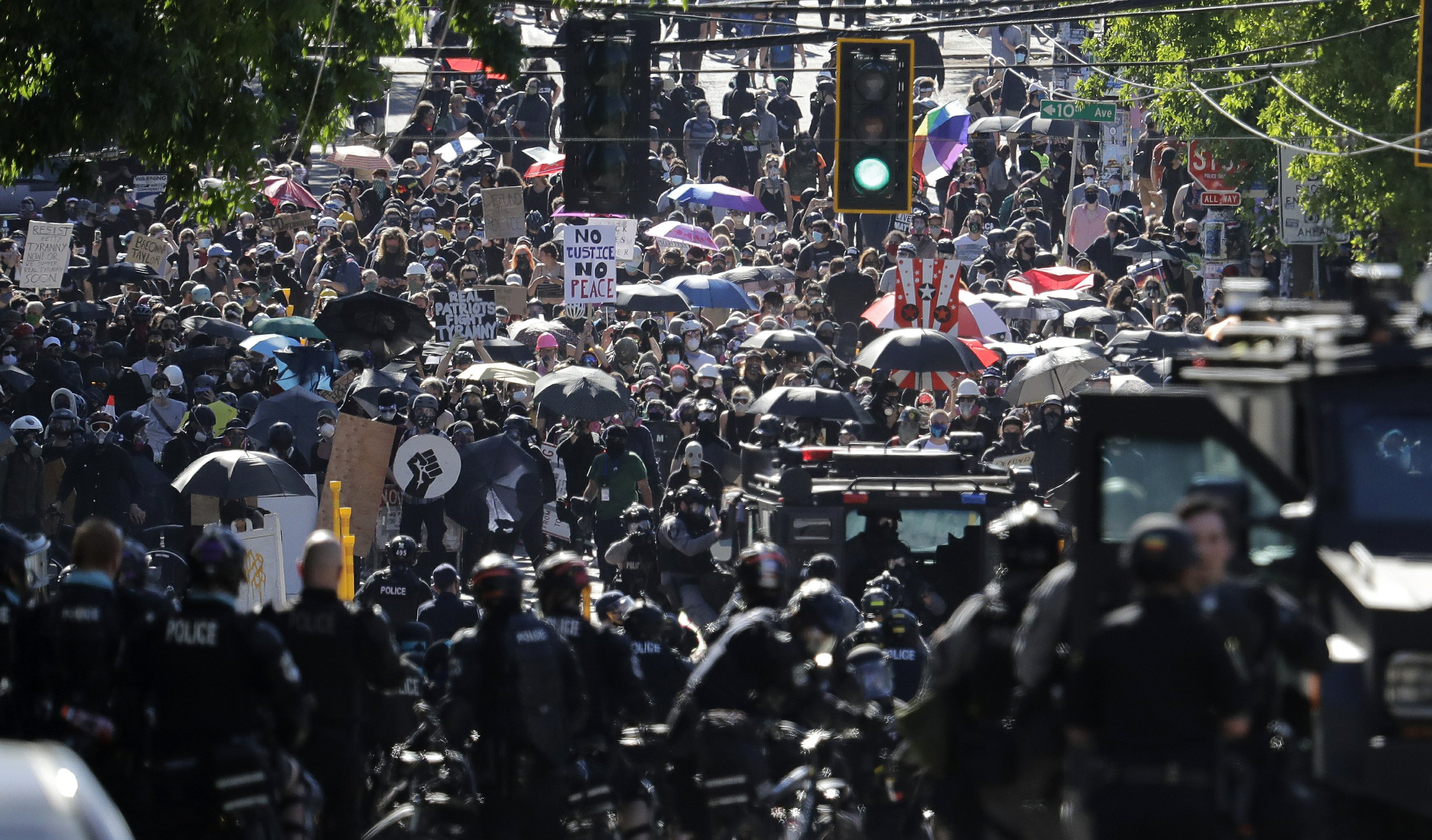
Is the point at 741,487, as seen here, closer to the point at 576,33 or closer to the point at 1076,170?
the point at 576,33

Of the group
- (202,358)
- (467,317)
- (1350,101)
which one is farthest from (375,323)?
(1350,101)

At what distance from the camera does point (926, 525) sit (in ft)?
53.8

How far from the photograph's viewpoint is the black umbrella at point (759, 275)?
29.0 m

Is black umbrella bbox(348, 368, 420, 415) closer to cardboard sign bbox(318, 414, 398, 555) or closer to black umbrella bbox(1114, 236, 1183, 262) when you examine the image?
cardboard sign bbox(318, 414, 398, 555)

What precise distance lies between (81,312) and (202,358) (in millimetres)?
2801

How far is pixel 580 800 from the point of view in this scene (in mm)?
10094

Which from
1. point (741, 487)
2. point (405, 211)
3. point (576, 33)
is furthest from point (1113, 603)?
point (405, 211)

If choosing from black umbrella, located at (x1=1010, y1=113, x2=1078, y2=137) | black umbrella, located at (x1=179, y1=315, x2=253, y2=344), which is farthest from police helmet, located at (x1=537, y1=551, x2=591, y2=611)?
black umbrella, located at (x1=1010, y1=113, x2=1078, y2=137)

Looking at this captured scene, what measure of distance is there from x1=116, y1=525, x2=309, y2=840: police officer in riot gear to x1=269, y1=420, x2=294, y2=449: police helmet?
1014 cm

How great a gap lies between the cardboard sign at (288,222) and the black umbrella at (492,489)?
11947 millimetres

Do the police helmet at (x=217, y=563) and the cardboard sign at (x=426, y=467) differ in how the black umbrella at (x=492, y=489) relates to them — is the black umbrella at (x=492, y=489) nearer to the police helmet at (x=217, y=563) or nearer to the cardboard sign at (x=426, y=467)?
the cardboard sign at (x=426, y=467)

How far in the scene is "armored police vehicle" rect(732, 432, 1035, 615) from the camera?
1609 centimetres

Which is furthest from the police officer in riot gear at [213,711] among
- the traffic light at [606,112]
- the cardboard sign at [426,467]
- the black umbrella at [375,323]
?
the black umbrella at [375,323]

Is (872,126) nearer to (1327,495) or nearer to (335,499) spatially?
(335,499)
